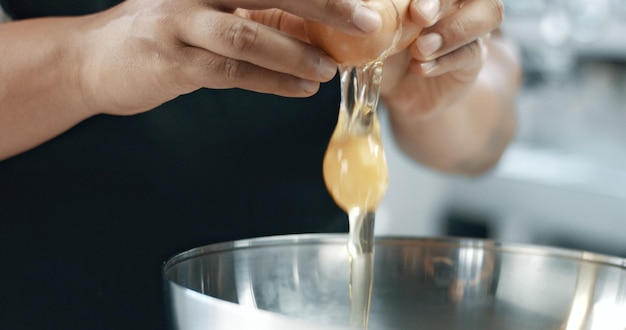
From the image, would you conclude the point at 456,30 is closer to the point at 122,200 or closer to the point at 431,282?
the point at 431,282

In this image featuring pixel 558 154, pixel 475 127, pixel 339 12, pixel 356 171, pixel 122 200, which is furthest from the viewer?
pixel 558 154

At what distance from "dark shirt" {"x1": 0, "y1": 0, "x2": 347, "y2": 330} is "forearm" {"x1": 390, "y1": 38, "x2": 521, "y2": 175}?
272 mm

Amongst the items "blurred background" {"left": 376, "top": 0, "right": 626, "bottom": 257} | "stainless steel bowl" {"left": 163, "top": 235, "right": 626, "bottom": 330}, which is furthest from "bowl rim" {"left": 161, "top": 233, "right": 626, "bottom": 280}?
"blurred background" {"left": 376, "top": 0, "right": 626, "bottom": 257}

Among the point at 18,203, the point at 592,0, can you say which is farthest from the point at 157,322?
the point at 592,0

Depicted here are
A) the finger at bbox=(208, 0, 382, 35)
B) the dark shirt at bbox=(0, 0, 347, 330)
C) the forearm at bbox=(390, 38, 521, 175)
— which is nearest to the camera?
the finger at bbox=(208, 0, 382, 35)

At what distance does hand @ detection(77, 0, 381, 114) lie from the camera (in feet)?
1.81

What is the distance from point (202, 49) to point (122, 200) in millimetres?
382

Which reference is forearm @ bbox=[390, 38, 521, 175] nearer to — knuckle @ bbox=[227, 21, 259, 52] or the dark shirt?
the dark shirt

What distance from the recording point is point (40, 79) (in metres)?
0.70

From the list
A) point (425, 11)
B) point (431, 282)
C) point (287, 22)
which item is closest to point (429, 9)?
point (425, 11)

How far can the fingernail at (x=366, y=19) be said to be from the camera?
1.74 ft

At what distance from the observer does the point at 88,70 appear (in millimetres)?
658

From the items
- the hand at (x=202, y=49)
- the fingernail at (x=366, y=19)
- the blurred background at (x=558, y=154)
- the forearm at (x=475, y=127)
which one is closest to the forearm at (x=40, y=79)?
the hand at (x=202, y=49)

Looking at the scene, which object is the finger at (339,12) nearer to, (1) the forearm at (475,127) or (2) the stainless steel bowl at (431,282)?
(2) the stainless steel bowl at (431,282)
